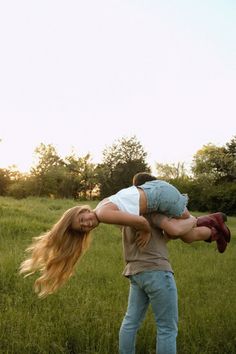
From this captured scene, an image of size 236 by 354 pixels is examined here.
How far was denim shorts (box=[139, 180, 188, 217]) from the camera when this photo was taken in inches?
163

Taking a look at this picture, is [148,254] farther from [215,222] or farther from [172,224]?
[215,222]

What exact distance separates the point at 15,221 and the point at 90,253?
11.8 ft

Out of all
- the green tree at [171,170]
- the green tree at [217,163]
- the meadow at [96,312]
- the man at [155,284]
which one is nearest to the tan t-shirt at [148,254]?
the man at [155,284]

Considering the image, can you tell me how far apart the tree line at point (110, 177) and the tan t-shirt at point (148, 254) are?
3736 centimetres

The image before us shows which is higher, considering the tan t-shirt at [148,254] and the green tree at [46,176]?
the green tree at [46,176]

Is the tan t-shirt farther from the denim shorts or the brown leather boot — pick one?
the brown leather boot

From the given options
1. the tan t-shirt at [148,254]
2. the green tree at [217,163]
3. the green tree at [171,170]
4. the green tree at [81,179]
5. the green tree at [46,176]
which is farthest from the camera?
the green tree at [171,170]

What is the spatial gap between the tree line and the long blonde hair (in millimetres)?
37364

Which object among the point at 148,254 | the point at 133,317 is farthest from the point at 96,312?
the point at 148,254

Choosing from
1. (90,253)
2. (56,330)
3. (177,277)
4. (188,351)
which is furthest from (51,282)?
(90,253)

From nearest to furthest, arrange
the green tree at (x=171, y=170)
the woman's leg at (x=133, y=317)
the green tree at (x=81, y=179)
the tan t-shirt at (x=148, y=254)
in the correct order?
the tan t-shirt at (x=148, y=254) < the woman's leg at (x=133, y=317) < the green tree at (x=81, y=179) < the green tree at (x=171, y=170)

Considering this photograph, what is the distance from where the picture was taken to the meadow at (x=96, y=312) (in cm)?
522

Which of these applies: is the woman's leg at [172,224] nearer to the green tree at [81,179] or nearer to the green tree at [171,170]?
the green tree at [81,179]

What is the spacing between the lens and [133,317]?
452 centimetres
